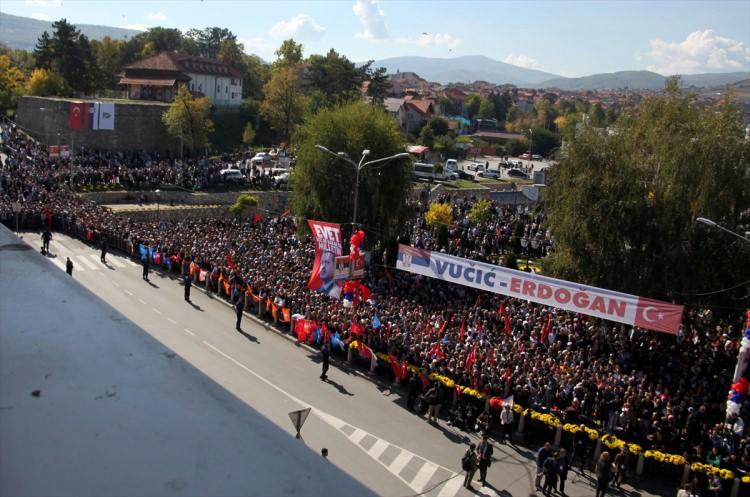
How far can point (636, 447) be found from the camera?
15.7m

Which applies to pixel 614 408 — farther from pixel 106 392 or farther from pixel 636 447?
pixel 106 392

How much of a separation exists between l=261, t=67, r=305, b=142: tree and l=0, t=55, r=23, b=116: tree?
985 inches

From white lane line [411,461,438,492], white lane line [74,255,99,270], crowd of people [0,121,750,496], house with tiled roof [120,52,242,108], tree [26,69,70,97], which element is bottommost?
white lane line [74,255,99,270]

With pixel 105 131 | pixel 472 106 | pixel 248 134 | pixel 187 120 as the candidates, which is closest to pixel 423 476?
pixel 187 120

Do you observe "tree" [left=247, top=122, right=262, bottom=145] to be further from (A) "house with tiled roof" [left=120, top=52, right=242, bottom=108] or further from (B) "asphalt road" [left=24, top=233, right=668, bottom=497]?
(B) "asphalt road" [left=24, top=233, right=668, bottom=497]

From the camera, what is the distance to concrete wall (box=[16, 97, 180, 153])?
58.6 m

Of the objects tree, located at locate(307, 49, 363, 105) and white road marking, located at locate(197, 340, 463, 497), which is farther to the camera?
tree, located at locate(307, 49, 363, 105)

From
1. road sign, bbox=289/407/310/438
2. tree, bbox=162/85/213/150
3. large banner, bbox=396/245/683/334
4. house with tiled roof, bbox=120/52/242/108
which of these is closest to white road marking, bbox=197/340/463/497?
road sign, bbox=289/407/310/438

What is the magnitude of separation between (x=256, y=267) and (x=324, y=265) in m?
7.68

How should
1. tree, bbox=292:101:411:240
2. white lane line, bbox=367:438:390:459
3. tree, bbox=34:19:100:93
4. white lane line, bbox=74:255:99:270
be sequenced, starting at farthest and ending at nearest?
tree, bbox=34:19:100:93 < tree, bbox=292:101:411:240 < white lane line, bbox=74:255:99:270 < white lane line, bbox=367:438:390:459

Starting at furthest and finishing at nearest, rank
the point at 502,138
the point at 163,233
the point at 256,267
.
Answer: the point at 502,138 → the point at 163,233 → the point at 256,267

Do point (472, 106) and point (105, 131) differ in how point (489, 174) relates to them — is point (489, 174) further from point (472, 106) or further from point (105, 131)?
point (472, 106)

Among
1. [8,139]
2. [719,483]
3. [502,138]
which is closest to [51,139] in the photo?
[8,139]

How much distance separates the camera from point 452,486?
14.4 meters
